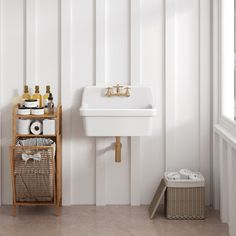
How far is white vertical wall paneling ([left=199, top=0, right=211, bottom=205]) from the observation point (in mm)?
4887

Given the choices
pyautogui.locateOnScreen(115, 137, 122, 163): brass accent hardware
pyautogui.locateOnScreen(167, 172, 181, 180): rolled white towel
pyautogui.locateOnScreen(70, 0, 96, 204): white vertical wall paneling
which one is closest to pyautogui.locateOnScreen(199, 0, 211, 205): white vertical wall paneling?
pyautogui.locateOnScreen(167, 172, 181, 180): rolled white towel

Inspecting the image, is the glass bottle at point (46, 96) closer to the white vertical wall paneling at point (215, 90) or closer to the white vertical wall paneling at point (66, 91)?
the white vertical wall paneling at point (66, 91)

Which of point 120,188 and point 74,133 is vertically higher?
point 74,133

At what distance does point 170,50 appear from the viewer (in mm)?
4902

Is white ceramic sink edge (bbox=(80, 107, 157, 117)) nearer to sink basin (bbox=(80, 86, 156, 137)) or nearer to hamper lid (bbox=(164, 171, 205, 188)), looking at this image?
sink basin (bbox=(80, 86, 156, 137))

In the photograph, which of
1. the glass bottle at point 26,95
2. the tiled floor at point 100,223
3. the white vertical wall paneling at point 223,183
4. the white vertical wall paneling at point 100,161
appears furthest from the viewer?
the white vertical wall paneling at point 100,161

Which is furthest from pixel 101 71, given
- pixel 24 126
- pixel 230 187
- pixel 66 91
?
pixel 230 187

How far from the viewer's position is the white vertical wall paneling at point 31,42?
15.9ft

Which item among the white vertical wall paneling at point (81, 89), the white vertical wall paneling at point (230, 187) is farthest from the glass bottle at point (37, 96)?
the white vertical wall paneling at point (230, 187)

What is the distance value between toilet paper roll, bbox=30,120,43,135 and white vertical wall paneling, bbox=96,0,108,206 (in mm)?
575

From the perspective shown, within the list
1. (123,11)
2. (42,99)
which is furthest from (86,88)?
(123,11)

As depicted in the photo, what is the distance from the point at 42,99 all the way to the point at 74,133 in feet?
1.38

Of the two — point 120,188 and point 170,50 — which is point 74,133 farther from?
point 170,50

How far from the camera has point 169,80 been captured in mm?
4926
